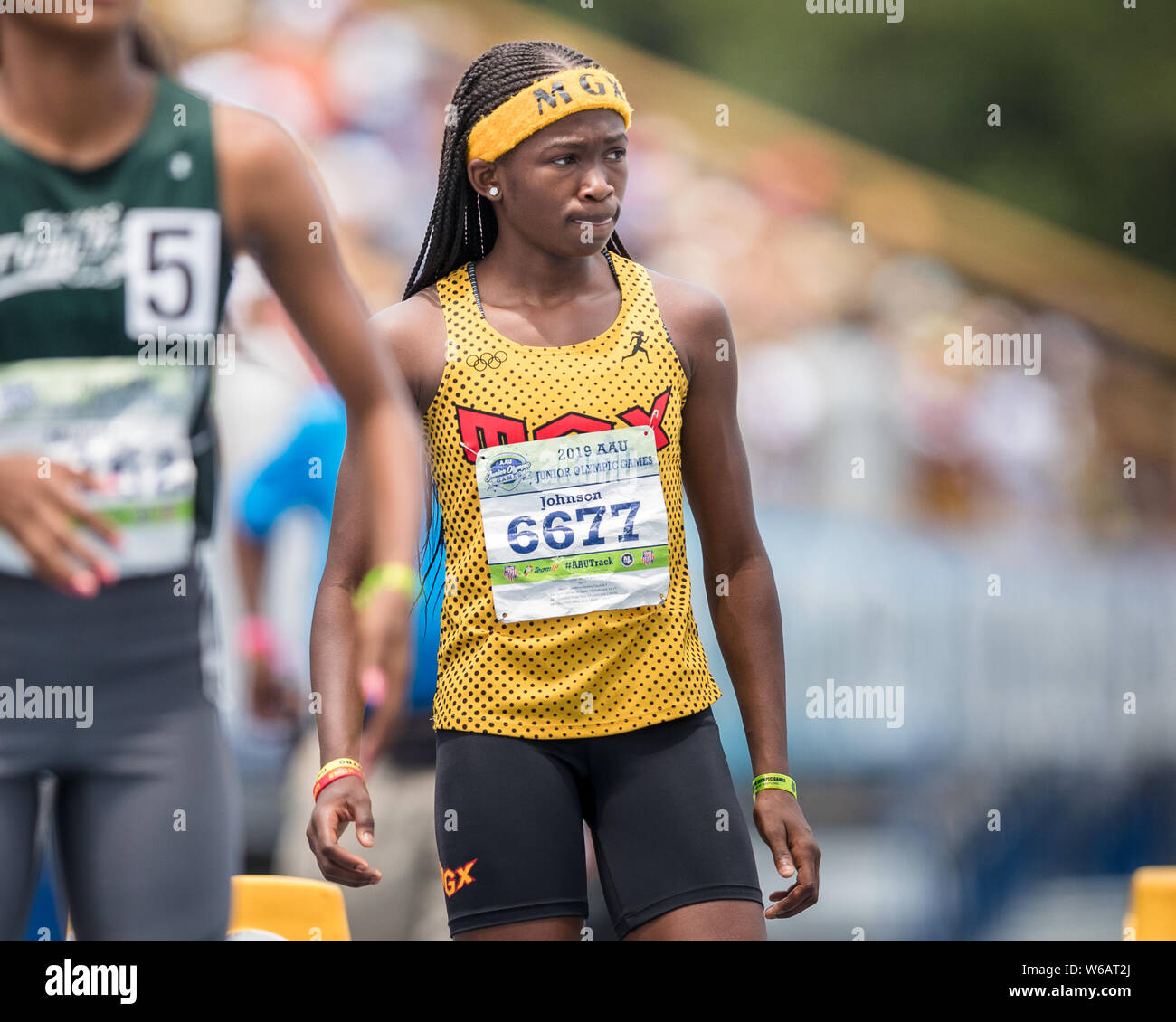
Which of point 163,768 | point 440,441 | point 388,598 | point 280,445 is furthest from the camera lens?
point 280,445

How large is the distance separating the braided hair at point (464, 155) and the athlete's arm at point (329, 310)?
1.20 feet

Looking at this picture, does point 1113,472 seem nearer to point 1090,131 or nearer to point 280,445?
point 1090,131

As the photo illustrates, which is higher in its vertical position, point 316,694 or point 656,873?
point 316,694

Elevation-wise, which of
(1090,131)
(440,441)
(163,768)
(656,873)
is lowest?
(656,873)

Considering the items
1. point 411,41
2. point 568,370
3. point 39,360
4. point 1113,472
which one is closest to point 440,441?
point 568,370

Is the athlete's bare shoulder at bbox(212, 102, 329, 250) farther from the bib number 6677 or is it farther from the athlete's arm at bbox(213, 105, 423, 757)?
the bib number 6677

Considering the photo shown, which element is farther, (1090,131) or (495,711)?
(1090,131)

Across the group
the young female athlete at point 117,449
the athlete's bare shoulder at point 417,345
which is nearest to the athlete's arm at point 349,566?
the athlete's bare shoulder at point 417,345

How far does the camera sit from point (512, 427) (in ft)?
8.49

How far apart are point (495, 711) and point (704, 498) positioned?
1.88ft

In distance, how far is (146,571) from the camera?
2371 millimetres

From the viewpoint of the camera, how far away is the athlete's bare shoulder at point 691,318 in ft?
8.89

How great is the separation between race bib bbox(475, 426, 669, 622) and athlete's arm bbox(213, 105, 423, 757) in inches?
6.0

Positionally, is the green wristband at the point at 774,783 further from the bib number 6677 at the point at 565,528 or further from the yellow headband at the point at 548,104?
the yellow headband at the point at 548,104
